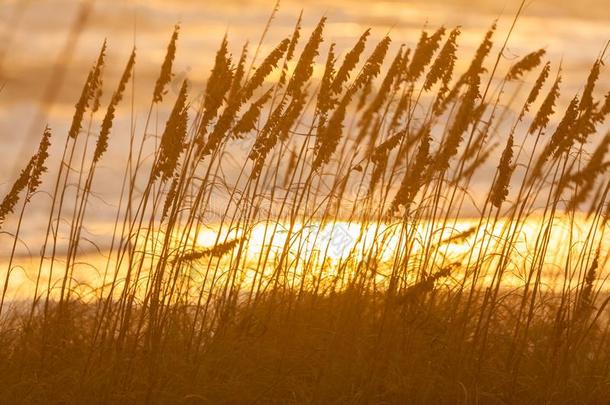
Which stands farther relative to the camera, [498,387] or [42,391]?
[498,387]

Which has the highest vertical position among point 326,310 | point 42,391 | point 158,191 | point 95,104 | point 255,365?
point 95,104

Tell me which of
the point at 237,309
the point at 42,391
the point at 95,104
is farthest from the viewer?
the point at 237,309

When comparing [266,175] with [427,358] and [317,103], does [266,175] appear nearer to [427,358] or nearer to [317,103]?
[317,103]

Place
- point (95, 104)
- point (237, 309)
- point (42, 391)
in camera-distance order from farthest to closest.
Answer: point (237, 309)
point (95, 104)
point (42, 391)

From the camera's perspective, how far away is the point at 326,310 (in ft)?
11.3

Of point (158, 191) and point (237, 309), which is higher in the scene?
point (158, 191)

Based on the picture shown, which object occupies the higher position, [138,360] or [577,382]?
[577,382]

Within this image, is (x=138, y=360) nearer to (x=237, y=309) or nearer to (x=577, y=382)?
(x=237, y=309)

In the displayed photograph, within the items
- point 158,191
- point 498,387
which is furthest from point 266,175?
point 498,387

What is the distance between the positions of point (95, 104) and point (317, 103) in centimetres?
70

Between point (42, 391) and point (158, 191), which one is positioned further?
point (158, 191)

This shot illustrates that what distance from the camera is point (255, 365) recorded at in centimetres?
308

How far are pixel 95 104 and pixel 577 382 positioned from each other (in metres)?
1.77

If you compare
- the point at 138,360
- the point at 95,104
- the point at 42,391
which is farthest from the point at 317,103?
the point at 42,391
